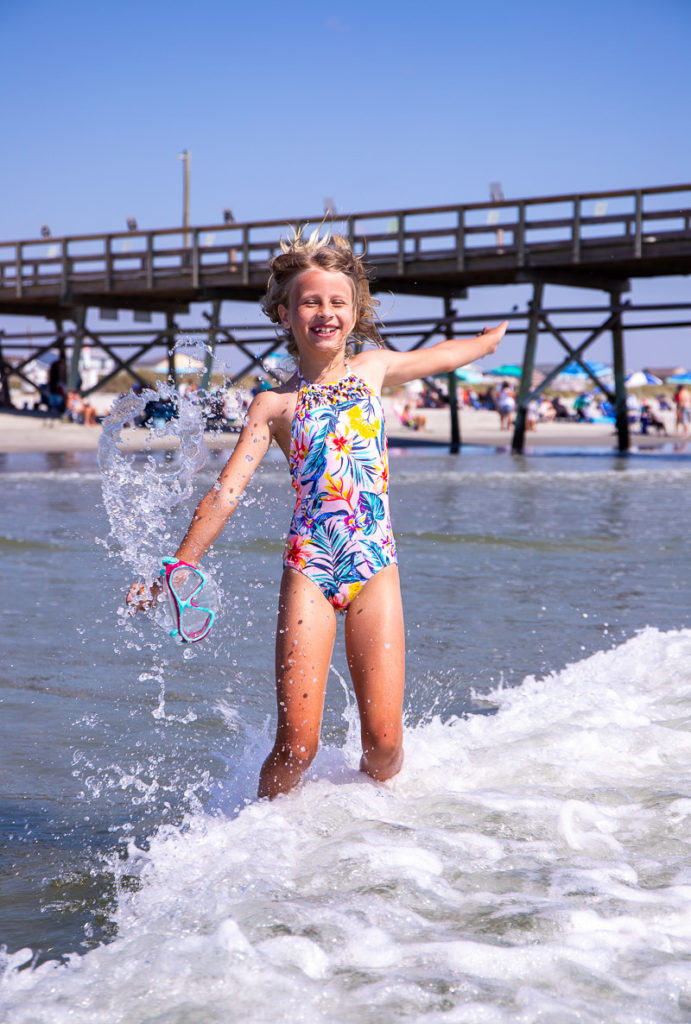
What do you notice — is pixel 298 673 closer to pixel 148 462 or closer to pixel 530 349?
pixel 148 462

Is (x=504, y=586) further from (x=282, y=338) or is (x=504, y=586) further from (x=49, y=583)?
(x=282, y=338)

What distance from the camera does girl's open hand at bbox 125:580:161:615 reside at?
127 inches

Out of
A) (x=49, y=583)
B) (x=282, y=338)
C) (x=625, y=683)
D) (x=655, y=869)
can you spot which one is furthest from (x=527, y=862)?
(x=49, y=583)

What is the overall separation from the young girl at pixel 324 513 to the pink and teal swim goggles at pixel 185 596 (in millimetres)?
48

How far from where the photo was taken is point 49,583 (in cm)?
762

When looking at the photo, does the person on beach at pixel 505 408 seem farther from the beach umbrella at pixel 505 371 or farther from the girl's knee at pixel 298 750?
the girl's knee at pixel 298 750

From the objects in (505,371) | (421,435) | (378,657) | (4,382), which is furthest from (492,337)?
(505,371)

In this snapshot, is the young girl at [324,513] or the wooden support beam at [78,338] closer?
the young girl at [324,513]

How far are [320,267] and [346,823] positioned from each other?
1677mm

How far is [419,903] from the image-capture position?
110 inches

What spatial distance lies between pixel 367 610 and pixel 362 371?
0.80 meters

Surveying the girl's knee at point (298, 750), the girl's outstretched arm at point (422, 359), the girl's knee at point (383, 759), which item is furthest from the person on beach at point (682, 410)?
the girl's knee at point (298, 750)

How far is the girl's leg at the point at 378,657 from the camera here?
3279 millimetres

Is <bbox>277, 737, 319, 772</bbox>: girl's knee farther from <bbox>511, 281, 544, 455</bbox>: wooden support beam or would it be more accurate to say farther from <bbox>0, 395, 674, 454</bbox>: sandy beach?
<bbox>511, 281, 544, 455</bbox>: wooden support beam
